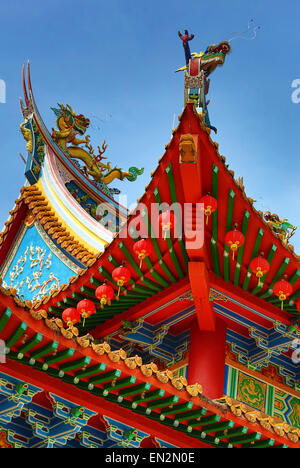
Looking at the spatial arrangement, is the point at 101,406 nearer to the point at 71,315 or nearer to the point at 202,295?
the point at 202,295

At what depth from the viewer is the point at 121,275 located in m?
10.6

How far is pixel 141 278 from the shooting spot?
11008 mm

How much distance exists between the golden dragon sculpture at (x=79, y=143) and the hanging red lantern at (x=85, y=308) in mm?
6065

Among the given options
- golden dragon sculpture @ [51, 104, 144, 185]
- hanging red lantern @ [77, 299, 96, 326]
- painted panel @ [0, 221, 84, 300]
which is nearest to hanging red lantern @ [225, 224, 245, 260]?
hanging red lantern @ [77, 299, 96, 326]

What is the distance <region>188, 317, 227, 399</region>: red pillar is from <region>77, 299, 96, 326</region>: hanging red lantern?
1612mm

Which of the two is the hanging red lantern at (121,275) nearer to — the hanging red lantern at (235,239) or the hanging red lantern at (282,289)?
the hanging red lantern at (235,239)

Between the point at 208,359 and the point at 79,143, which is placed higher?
the point at 79,143

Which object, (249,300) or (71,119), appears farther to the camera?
(71,119)

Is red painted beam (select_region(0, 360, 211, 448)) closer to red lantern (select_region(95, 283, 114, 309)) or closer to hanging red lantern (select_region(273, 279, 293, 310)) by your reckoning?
hanging red lantern (select_region(273, 279, 293, 310))

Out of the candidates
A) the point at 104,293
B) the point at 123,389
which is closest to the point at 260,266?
the point at 104,293

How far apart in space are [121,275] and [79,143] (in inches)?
280

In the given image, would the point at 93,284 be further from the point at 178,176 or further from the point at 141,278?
the point at 178,176

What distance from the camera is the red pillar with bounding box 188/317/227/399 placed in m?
10.4

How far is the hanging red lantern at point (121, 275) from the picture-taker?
34.8 ft
